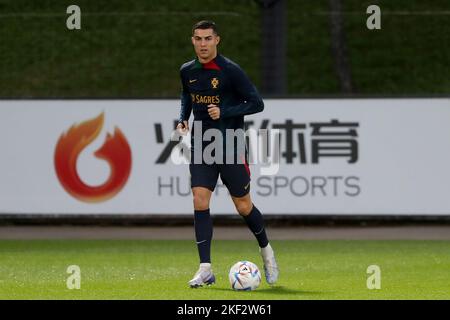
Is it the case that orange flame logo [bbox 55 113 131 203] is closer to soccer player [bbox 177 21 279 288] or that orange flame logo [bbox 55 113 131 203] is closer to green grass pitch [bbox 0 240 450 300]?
green grass pitch [bbox 0 240 450 300]

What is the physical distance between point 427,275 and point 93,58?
30.0 feet

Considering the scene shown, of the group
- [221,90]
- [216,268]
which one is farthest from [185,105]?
[216,268]

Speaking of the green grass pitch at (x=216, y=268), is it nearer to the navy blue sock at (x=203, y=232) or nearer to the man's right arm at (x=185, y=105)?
the navy blue sock at (x=203, y=232)

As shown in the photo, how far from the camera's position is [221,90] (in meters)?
11.2

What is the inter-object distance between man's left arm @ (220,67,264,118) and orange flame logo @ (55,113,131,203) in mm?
7569

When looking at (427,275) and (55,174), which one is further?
(55,174)

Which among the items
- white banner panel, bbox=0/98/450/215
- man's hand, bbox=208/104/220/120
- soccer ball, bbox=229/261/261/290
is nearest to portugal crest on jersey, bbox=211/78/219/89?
man's hand, bbox=208/104/220/120

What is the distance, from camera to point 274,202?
18.5m

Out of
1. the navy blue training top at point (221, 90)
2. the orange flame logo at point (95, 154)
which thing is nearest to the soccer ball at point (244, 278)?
the navy blue training top at point (221, 90)

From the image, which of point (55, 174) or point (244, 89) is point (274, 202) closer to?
point (55, 174)

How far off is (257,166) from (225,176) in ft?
22.8

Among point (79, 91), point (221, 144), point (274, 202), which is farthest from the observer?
point (79, 91)

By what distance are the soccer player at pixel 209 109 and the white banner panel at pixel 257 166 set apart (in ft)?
22.9
